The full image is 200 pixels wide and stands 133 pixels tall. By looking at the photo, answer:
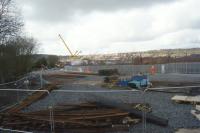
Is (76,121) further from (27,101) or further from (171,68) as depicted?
(171,68)

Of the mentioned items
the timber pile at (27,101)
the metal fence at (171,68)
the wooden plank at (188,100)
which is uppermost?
the metal fence at (171,68)

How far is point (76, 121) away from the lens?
1005 centimetres

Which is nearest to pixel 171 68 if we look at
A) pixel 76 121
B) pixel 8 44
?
pixel 8 44

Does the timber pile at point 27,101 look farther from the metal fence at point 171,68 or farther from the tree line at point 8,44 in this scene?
the metal fence at point 171,68

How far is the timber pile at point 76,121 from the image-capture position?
9.74 metres

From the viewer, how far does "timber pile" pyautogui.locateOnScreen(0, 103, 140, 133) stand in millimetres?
9742

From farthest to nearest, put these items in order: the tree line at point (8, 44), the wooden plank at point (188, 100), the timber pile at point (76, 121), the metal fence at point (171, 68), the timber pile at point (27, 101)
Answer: the metal fence at point (171, 68) → the tree line at point (8, 44) → the wooden plank at point (188, 100) → the timber pile at point (27, 101) → the timber pile at point (76, 121)

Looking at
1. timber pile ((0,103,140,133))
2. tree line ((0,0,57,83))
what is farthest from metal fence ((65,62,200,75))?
timber pile ((0,103,140,133))

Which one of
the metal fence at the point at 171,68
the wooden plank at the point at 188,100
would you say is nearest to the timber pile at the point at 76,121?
the wooden plank at the point at 188,100

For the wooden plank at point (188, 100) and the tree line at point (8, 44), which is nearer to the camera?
the wooden plank at point (188, 100)

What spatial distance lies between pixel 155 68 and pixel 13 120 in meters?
36.5

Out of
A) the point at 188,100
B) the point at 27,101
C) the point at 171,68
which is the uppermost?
the point at 171,68

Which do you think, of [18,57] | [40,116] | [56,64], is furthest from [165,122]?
[56,64]

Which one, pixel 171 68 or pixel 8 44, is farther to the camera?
pixel 171 68
